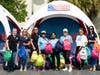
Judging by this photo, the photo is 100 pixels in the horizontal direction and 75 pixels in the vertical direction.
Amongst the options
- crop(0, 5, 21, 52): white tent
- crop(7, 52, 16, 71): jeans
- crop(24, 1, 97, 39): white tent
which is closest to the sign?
crop(24, 1, 97, 39): white tent

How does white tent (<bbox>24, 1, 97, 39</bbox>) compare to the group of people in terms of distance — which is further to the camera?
white tent (<bbox>24, 1, 97, 39</bbox>)

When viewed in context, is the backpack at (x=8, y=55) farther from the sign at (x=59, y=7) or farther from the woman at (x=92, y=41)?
the sign at (x=59, y=7)

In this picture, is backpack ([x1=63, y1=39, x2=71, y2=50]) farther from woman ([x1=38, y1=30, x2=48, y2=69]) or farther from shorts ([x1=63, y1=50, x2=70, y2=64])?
woman ([x1=38, y1=30, x2=48, y2=69])

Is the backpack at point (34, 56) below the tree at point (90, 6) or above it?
below

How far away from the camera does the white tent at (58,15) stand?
18.4 meters

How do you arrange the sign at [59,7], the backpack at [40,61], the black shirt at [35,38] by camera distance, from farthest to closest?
the sign at [59,7] < the black shirt at [35,38] < the backpack at [40,61]

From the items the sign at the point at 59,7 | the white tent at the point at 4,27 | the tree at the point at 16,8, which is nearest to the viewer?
the white tent at the point at 4,27

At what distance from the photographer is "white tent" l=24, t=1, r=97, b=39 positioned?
18.4 metres

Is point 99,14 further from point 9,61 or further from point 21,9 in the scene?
point 9,61

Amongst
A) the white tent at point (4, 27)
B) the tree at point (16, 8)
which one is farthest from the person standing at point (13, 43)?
the tree at point (16, 8)

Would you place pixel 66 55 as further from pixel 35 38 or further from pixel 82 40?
pixel 35 38

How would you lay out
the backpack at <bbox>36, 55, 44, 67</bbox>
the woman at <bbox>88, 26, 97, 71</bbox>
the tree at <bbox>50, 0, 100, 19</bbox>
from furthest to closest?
the tree at <bbox>50, 0, 100, 19</bbox> < the woman at <bbox>88, 26, 97, 71</bbox> < the backpack at <bbox>36, 55, 44, 67</bbox>

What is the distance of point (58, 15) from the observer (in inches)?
739

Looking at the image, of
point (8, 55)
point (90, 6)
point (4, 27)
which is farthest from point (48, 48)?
point (90, 6)
